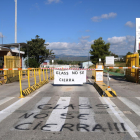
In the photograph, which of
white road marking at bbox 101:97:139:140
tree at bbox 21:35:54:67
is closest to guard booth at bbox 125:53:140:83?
white road marking at bbox 101:97:139:140

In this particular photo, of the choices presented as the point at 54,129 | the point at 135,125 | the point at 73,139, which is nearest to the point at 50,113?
the point at 54,129

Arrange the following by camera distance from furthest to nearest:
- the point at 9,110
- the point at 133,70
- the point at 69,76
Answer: the point at 133,70 → the point at 69,76 → the point at 9,110

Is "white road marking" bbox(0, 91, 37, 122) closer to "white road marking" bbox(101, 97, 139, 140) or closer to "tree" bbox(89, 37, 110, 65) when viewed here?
"white road marking" bbox(101, 97, 139, 140)

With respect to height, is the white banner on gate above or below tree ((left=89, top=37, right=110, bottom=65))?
below

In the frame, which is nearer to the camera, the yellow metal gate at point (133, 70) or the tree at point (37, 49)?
the yellow metal gate at point (133, 70)

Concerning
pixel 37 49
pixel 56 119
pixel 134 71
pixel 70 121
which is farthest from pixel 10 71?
pixel 37 49

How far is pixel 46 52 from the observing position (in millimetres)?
48688

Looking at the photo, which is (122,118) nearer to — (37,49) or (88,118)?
(88,118)

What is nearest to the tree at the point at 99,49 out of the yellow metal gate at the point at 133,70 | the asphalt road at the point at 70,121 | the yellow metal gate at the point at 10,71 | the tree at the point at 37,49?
the tree at the point at 37,49

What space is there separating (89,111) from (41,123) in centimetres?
213

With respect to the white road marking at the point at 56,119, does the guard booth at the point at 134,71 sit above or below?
above

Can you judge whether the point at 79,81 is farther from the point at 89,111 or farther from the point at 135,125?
the point at 135,125

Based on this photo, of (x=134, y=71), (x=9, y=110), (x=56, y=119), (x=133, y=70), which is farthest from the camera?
(x=133, y=70)

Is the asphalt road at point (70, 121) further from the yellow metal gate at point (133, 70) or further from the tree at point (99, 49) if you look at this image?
the tree at point (99, 49)
